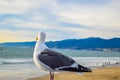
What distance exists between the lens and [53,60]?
11562 millimetres

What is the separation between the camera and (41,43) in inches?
468

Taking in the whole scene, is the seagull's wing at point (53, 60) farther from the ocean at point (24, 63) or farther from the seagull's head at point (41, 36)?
the ocean at point (24, 63)

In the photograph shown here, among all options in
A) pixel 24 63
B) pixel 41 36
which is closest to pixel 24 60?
pixel 24 63

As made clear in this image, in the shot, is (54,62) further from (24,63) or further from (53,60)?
(24,63)

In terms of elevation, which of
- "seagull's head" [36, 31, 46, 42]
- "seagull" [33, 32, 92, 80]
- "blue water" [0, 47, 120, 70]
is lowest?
"blue water" [0, 47, 120, 70]

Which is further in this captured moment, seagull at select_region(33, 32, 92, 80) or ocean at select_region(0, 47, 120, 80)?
ocean at select_region(0, 47, 120, 80)

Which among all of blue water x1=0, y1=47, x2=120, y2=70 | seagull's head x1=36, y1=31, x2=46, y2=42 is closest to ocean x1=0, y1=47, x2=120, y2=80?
blue water x1=0, y1=47, x2=120, y2=70

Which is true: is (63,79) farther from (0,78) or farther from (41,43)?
(41,43)

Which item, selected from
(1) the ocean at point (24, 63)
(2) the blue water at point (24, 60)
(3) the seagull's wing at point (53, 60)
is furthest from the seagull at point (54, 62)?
(2) the blue water at point (24, 60)

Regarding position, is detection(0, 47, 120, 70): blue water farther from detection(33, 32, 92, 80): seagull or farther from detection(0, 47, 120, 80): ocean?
detection(33, 32, 92, 80): seagull

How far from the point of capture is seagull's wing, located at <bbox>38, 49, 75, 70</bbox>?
1144 cm

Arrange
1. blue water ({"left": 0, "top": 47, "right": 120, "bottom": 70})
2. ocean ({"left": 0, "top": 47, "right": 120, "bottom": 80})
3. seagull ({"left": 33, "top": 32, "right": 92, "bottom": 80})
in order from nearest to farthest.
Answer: seagull ({"left": 33, "top": 32, "right": 92, "bottom": 80})
ocean ({"left": 0, "top": 47, "right": 120, "bottom": 80})
blue water ({"left": 0, "top": 47, "right": 120, "bottom": 70})

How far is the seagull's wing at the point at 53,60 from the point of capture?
11.4 metres

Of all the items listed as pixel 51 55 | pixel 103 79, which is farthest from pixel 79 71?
pixel 103 79
